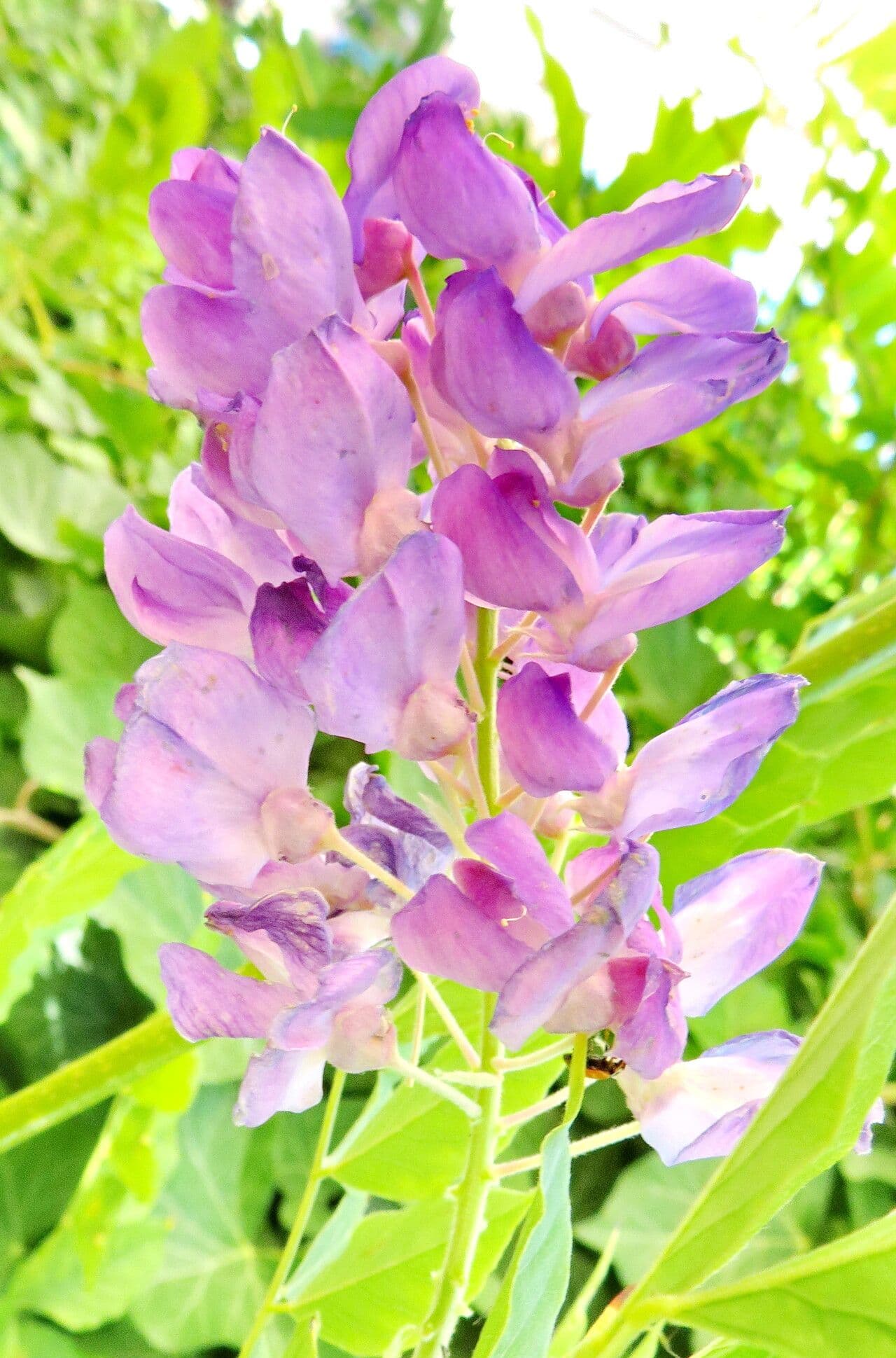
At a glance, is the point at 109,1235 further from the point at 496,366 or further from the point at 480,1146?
the point at 496,366

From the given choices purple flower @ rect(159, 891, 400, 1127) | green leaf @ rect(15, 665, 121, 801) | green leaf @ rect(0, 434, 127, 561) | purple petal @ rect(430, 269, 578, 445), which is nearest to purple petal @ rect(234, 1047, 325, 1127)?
purple flower @ rect(159, 891, 400, 1127)

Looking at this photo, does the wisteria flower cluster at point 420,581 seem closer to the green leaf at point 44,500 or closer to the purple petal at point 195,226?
the purple petal at point 195,226

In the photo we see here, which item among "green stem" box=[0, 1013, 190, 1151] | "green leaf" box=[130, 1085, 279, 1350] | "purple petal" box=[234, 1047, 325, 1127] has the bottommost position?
"green leaf" box=[130, 1085, 279, 1350]

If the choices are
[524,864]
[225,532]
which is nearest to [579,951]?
[524,864]

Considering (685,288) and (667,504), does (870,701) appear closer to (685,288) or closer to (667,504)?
(685,288)

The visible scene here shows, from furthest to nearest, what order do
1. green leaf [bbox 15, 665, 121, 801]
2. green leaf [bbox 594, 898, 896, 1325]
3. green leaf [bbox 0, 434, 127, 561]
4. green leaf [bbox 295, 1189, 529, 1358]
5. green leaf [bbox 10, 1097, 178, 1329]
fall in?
green leaf [bbox 0, 434, 127, 561] < green leaf [bbox 15, 665, 121, 801] < green leaf [bbox 10, 1097, 178, 1329] < green leaf [bbox 295, 1189, 529, 1358] < green leaf [bbox 594, 898, 896, 1325]

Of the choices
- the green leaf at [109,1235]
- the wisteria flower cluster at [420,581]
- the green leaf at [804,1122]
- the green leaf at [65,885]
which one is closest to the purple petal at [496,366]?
the wisteria flower cluster at [420,581]

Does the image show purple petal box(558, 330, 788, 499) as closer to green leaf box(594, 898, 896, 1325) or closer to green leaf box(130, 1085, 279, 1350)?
green leaf box(594, 898, 896, 1325)
